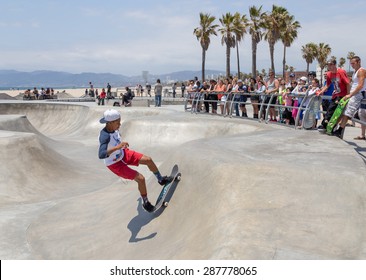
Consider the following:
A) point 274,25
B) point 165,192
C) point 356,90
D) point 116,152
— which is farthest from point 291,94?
point 274,25

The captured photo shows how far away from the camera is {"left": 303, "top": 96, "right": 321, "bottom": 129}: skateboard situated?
9961 millimetres

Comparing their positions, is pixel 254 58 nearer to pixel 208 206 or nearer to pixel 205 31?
pixel 205 31

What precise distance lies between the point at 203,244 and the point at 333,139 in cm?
485

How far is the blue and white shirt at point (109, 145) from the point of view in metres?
5.59

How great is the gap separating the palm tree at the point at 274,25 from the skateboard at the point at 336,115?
4542 cm

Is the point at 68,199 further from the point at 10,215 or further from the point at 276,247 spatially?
the point at 276,247

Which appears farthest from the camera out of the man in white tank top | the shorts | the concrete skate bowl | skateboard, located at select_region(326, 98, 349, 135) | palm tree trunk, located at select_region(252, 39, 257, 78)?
palm tree trunk, located at select_region(252, 39, 257, 78)

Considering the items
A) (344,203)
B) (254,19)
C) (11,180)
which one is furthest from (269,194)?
(254,19)

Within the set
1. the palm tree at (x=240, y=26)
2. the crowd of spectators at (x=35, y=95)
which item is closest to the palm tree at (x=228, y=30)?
the palm tree at (x=240, y=26)

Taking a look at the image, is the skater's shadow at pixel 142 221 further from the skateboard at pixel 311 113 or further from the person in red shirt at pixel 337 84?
the skateboard at pixel 311 113

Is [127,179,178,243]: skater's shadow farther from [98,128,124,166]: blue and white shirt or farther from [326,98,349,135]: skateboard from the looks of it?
[326,98,349,135]: skateboard

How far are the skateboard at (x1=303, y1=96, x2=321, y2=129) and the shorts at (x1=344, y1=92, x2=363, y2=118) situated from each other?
2203mm

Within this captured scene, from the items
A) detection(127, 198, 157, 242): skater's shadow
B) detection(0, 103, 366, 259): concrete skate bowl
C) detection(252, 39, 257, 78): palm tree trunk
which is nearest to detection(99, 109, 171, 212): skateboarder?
detection(127, 198, 157, 242): skater's shadow

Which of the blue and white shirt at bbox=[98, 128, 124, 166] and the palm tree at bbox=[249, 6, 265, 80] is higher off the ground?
the palm tree at bbox=[249, 6, 265, 80]
